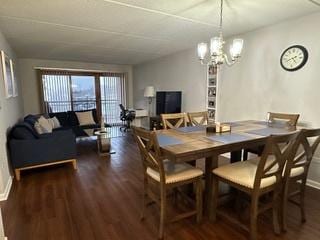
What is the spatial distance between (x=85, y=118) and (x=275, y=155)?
5.01 metres

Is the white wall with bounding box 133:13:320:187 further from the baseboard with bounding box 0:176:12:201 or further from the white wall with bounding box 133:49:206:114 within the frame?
the baseboard with bounding box 0:176:12:201

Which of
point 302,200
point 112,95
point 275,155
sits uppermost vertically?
point 112,95

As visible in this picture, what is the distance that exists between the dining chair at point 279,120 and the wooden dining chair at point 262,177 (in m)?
Result: 0.84

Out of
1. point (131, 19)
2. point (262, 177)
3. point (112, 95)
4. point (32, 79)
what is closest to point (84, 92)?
point (112, 95)

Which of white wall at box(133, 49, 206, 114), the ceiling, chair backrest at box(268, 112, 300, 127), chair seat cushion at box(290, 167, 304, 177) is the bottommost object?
chair seat cushion at box(290, 167, 304, 177)

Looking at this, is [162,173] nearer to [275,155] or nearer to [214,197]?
[214,197]

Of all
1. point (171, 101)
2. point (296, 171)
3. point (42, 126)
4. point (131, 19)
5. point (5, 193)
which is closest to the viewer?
point (296, 171)

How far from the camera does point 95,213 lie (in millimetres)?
2205

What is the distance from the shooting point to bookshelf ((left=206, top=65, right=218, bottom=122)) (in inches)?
162

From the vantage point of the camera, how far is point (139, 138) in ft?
6.25

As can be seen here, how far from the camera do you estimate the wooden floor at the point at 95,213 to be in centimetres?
186

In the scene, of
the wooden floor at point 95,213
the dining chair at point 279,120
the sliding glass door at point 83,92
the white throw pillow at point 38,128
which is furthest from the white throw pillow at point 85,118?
the dining chair at point 279,120

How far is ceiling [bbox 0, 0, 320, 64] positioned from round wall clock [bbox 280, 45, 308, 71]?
0.44m

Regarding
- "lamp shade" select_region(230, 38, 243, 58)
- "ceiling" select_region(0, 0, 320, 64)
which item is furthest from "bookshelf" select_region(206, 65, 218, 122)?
"lamp shade" select_region(230, 38, 243, 58)
